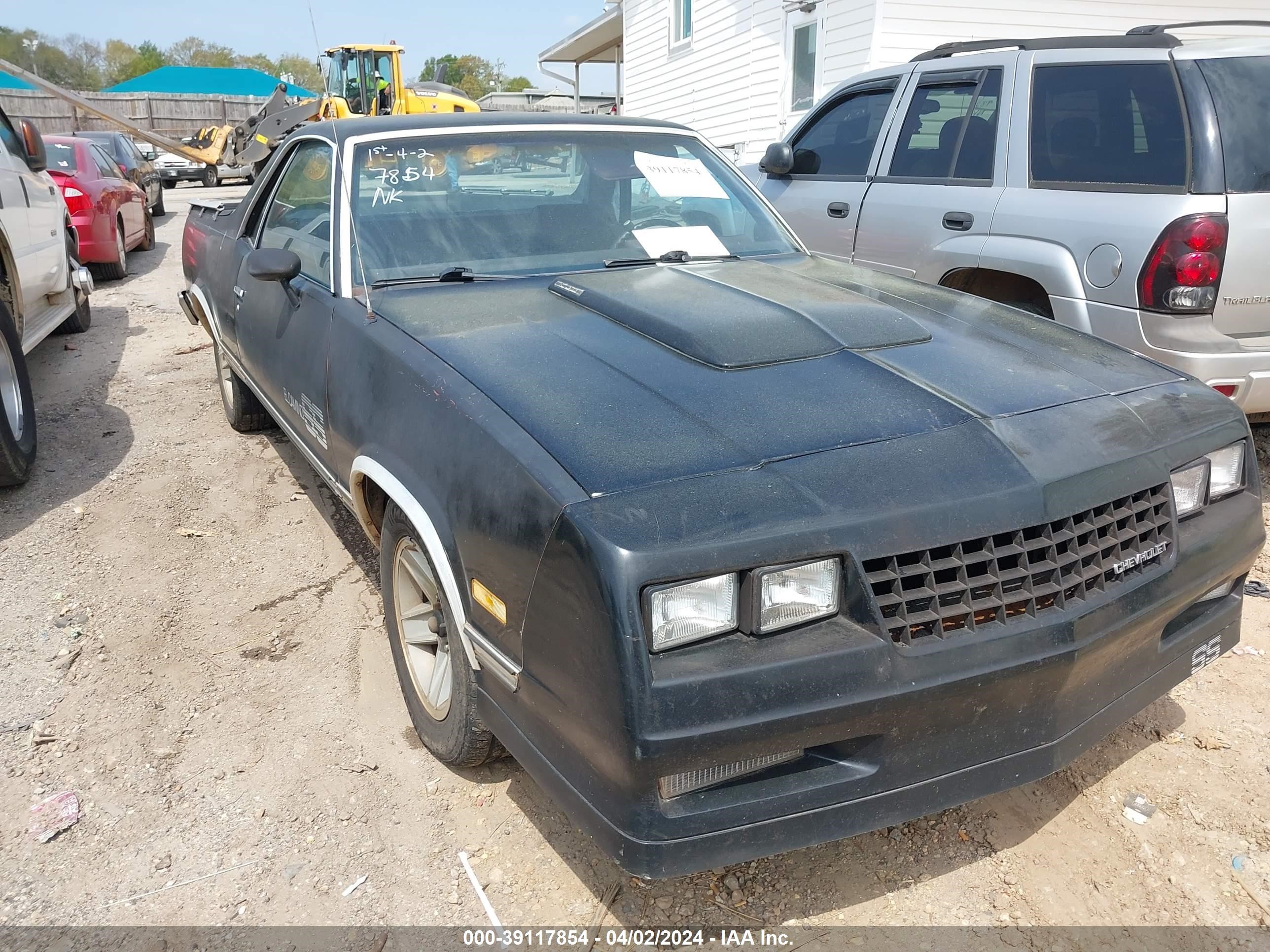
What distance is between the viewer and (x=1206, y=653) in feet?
7.77

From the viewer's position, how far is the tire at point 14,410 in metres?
4.36

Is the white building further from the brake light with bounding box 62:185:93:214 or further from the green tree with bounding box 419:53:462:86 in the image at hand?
the green tree with bounding box 419:53:462:86

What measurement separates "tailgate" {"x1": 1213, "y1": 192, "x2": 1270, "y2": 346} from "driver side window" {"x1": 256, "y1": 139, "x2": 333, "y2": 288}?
3406 mm

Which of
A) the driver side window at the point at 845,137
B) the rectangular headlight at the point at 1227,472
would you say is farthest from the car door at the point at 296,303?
the driver side window at the point at 845,137

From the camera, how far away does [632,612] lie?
164cm

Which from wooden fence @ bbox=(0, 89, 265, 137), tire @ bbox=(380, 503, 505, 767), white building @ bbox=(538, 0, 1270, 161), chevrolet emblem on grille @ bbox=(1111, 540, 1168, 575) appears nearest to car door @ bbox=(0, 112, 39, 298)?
tire @ bbox=(380, 503, 505, 767)

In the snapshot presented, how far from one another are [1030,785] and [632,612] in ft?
5.04

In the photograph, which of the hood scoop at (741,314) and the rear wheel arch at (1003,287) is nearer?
the hood scoop at (741,314)

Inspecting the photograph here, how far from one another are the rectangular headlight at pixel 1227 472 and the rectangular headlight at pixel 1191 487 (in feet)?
0.15

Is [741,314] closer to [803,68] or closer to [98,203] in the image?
[98,203]

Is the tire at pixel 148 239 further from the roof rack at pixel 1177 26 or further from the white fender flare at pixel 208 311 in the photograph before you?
the roof rack at pixel 1177 26

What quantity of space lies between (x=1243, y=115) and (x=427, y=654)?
3782mm

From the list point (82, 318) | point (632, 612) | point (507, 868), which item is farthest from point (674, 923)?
point (82, 318)

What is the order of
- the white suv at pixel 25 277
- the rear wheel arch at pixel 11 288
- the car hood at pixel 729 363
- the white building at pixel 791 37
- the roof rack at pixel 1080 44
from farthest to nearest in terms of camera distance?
the white building at pixel 791 37 → the rear wheel arch at pixel 11 288 → the white suv at pixel 25 277 → the roof rack at pixel 1080 44 → the car hood at pixel 729 363
